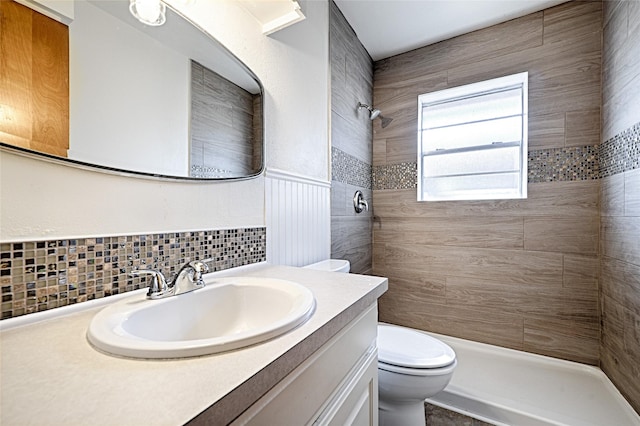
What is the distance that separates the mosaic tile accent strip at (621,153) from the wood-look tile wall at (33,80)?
222 cm

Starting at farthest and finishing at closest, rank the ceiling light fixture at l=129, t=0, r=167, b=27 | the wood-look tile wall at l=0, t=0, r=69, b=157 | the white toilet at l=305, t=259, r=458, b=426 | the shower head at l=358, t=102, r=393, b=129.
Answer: the shower head at l=358, t=102, r=393, b=129 → the white toilet at l=305, t=259, r=458, b=426 → the ceiling light fixture at l=129, t=0, r=167, b=27 → the wood-look tile wall at l=0, t=0, r=69, b=157

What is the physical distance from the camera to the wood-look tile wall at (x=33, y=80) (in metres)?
0.58

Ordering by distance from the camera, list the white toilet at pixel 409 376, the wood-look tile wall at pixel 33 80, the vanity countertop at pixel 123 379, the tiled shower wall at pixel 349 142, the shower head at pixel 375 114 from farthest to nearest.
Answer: the shower head at pixel 375 114
the tiled shower wall at pixel 349 142
the white toilet at pixel 409 376
the wood-look tile wall at pixel 33 80
the vanity countertop at pixel 123 379

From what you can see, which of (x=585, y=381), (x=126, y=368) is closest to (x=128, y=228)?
(x=126, y=368)

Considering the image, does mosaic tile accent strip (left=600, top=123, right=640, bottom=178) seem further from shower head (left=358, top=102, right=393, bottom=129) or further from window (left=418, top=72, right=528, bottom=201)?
shower head (left=358, top=102, right=393, bottom=129)

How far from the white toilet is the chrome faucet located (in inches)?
33.4

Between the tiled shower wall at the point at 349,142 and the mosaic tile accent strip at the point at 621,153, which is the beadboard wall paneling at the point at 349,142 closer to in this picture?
the tiled shower wall at the point at 349,142

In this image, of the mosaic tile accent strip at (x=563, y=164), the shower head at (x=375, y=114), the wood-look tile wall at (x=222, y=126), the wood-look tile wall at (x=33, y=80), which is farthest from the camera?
the shower head at (x=375, y=114)

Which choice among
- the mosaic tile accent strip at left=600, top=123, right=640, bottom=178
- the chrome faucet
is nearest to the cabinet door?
the chrome faucet

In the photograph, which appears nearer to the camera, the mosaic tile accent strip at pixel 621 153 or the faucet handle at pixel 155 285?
the faucet handle at pixel 155 285

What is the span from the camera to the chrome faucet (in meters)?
0.73

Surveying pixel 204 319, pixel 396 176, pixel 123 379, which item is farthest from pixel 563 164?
pixel 123 379

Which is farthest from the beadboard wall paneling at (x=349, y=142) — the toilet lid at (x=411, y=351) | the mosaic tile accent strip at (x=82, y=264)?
the mosaic tile accent strip at (x=82, y=264)

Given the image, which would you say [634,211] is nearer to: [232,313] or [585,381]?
[585,381]
